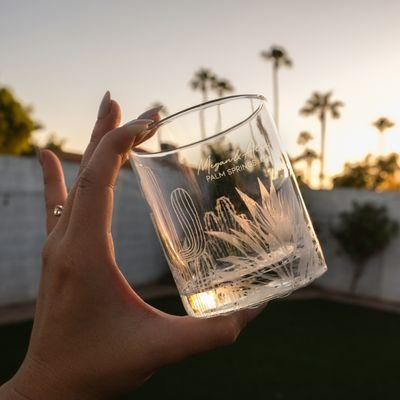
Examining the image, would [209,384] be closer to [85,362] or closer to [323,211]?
[85,362]

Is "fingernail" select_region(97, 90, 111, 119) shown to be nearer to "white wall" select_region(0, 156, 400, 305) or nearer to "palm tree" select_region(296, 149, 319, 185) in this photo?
"white wall" select_region(0, 156, 400, 305)

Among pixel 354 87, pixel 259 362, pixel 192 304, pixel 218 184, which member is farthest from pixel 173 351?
pixel 354 87

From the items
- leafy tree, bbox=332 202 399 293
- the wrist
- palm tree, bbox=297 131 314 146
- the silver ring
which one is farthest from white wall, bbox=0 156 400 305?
palm tree, bbox=297 131 314 146

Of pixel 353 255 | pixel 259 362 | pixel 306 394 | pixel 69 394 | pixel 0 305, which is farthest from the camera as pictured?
pixel 353 255

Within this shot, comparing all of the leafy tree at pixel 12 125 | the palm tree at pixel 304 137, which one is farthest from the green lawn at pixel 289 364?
the palm tree at pixel 304 137

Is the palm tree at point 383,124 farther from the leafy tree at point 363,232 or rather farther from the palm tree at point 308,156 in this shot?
the leafy tree at point 363,232

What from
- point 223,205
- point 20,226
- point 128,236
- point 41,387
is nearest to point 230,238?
point 223,205
